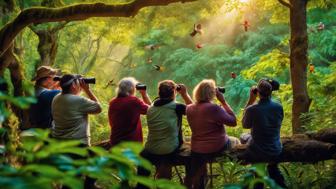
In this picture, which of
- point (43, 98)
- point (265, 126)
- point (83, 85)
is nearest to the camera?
point (265, 126)

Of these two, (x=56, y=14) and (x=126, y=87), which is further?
(x=56, y=14)

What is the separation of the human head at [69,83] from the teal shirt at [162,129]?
1.06 meters

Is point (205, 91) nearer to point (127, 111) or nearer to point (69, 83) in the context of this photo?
point (127, 111)

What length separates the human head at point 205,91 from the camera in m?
6.30

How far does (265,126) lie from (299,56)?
2782 mm

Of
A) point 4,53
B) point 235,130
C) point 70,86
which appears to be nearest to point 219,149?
point 70,86

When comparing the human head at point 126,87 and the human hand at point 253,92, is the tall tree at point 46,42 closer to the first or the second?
the human head at point 126,87

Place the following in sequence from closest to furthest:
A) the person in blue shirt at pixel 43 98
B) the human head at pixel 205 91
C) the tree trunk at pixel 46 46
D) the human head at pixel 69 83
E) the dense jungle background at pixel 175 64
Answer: the dense jungle background at pixel 175 64
the human head at pixel 69 83
the human head at pixel 205 91
the person in blue shirt at pixel 43 98
the tree trunk at pixel 46 46

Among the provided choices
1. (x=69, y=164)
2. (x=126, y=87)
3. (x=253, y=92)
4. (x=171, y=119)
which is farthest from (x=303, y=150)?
(x=69, y=164)

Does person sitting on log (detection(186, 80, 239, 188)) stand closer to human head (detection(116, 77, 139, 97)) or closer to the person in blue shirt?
human head (detection(116, 77, 139, 97))

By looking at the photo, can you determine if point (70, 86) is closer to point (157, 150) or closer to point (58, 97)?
point (58, 97)

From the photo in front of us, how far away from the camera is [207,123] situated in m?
6.41

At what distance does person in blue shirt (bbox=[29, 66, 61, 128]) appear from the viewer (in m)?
6.80

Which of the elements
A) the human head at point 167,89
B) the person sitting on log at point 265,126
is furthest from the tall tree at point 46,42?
the person sitting on log at point 265,126
